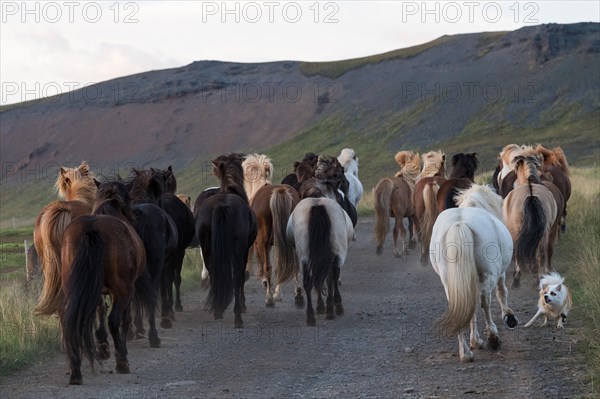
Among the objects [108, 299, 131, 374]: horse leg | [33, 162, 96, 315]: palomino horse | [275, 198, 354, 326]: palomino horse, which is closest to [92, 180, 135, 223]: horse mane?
[33, 162, 96, 315]: palomino horse

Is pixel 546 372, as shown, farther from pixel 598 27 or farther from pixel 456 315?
pixel 598 27

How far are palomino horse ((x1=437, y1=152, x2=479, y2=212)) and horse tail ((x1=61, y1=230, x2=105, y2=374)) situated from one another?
6206 mm

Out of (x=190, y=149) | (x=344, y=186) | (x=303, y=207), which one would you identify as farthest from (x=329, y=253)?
(x=190, y=149)

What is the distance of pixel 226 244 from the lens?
1178 cm

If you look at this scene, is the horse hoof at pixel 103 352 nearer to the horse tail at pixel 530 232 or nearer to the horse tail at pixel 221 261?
the horse tail at pixel 221 261

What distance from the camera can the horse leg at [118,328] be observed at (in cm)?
873

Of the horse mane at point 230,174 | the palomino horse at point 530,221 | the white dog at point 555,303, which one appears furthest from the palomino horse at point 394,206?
the white dog at point 555,303

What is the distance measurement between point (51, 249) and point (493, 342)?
4688mm

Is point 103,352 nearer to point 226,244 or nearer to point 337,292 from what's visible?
point 226,244

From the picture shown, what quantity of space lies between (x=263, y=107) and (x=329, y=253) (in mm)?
86971

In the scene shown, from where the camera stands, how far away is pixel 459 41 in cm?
10075

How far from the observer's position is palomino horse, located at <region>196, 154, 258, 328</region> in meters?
11.6

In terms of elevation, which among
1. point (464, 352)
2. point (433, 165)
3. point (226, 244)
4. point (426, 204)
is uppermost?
point (433, 165)

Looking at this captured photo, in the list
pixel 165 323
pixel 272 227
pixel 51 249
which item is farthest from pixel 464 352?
pixel 272 227
